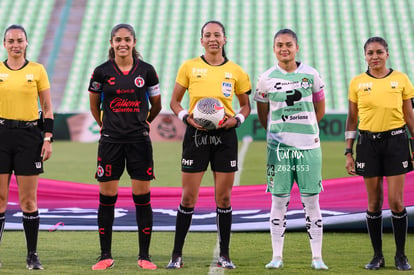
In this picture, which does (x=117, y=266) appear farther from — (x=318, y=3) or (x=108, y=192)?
(x=318, y=3)

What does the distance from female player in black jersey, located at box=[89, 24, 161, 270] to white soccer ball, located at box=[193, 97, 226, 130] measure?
19.0 inches

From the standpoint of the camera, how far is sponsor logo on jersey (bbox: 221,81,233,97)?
20.6ft

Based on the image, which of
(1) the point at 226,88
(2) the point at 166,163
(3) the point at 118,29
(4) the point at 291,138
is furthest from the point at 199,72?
(2) the point at 166,163

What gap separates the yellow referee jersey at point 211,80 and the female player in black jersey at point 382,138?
Result: 101cm

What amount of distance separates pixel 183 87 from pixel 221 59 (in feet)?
1.27

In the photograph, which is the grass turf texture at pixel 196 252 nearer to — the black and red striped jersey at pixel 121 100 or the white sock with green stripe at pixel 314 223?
the white sock with green stripe at pixel 314 223

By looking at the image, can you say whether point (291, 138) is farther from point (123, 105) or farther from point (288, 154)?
point (123, 105)

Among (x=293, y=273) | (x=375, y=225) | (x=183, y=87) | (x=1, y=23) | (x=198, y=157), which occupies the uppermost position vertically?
(x=1, y=23)

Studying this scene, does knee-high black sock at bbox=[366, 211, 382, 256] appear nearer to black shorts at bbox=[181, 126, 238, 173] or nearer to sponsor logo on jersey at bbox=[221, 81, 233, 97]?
black shorts at bbox=[181, 126, 238, 173]

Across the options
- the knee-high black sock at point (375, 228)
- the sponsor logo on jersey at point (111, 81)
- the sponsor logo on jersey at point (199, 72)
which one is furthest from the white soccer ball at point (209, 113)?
the knee-high black sock at point (375, 228)

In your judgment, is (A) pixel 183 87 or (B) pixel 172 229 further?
(B) pixel 172 229

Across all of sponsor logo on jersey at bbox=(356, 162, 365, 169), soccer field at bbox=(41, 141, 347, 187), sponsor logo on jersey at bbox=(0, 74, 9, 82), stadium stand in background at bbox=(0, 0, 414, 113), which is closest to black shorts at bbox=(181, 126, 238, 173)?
sponsor logo on jersey at bbox=(356, 162, 365, 169)

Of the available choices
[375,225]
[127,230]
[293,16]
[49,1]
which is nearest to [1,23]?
[49,1]

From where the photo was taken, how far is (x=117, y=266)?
20.9 ft
